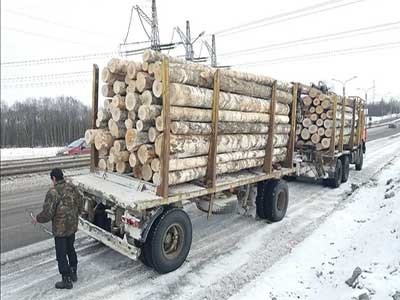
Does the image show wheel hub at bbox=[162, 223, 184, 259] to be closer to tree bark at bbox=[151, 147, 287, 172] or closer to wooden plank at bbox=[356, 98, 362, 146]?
tree bark at bbox=[151, 147, 287, 172]

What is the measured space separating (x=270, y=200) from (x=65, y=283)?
467 centimetres

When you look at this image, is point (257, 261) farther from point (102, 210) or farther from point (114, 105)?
point (114, 105)

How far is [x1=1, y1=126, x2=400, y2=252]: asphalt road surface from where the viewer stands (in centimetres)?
673

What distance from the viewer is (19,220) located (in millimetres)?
8102

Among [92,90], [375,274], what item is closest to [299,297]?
[375,274]

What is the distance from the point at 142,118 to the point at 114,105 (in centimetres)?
74

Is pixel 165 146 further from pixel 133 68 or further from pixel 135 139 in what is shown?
pixel 133 68

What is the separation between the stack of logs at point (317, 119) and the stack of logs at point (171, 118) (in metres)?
5.62

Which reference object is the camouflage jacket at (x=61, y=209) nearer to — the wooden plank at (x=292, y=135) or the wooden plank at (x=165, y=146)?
the wooden plank at (x=165, y=146)

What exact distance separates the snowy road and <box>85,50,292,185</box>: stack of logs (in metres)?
1.39

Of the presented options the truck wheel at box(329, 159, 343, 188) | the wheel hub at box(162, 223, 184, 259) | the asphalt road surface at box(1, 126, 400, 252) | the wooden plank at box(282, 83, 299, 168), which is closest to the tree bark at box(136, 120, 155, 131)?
the wheel hub at box(162, 223, 184, 259)

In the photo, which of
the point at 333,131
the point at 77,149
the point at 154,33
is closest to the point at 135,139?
the point at 333,131

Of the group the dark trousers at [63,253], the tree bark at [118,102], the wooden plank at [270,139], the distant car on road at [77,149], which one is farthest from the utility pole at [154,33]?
the distant car on road at [77,149]

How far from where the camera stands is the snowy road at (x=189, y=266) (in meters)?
5.02
